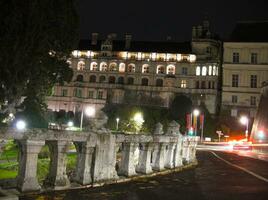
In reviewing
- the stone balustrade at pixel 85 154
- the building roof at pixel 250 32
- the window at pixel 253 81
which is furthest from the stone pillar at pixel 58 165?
the building roof at pixel 250 32

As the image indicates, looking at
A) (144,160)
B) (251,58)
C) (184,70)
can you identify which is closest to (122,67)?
(184,70)

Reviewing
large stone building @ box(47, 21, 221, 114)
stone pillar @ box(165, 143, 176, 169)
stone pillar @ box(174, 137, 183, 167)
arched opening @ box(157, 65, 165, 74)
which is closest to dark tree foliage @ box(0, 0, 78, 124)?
stone pillar @ box(174, 137, 183, 167)

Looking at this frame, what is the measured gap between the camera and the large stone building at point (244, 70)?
9025 cm

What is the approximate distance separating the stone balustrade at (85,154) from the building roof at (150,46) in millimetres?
97667

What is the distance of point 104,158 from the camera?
46.8 feet

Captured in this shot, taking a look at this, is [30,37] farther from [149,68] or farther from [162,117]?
[149,68]

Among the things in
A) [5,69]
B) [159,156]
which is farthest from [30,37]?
[159,156]

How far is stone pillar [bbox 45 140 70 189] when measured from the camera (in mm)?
12711

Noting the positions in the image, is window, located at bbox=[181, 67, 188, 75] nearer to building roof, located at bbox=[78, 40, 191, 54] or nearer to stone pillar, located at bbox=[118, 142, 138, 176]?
building roof, located at bbox=[78, 40, 191, 54]

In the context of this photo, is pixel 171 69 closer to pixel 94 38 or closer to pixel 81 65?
pixel 81 65

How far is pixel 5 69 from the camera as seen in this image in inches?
1065

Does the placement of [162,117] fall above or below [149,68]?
below

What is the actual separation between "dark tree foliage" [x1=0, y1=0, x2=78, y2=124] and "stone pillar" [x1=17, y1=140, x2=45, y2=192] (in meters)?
15.4

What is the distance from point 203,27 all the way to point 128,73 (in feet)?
77.2
